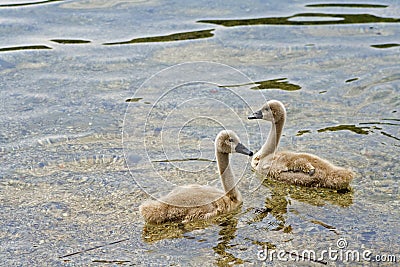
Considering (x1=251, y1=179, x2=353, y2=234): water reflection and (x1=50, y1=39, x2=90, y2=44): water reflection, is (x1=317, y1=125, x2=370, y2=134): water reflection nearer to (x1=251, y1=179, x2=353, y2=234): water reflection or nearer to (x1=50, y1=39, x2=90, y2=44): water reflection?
(x1=251, y1=179, x2=353, y2=234): water reflection

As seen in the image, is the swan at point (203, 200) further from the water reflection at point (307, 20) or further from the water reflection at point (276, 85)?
the water reflection at point (307, 20)

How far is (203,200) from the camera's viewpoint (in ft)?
19.8

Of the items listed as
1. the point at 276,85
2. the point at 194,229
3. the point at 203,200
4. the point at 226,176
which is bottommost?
the point at 194,229

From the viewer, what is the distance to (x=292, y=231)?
589cm

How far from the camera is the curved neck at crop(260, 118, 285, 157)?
23.0 ft

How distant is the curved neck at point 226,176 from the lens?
20.5ft

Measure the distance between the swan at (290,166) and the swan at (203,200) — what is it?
0.63 m

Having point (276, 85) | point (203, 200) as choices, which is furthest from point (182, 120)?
point (203, 200)

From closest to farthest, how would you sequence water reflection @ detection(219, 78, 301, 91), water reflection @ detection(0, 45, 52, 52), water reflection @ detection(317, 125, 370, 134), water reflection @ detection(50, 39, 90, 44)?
1. water reflection @ detection(317, 125, 370, 134)
2. water reflection @ detection(219, 78, 301, 91)
3. water reflection @ detection(0, 45, 52, 52)
4. water reflection @ detection(50, 39, 90, 44)

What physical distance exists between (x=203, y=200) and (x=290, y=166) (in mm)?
1095

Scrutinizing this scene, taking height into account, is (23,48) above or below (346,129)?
above

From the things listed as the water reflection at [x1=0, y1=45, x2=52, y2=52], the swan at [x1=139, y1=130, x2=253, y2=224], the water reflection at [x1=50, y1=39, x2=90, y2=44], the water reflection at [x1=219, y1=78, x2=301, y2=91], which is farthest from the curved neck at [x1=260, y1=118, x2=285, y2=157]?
the water reflection at [x1=0, y1=45, x2=52, y2=52]

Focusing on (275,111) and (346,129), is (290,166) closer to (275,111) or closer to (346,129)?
(275,111)

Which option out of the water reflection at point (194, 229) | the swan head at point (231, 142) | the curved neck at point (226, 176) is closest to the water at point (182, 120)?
the water reflection at point (194, 229)
